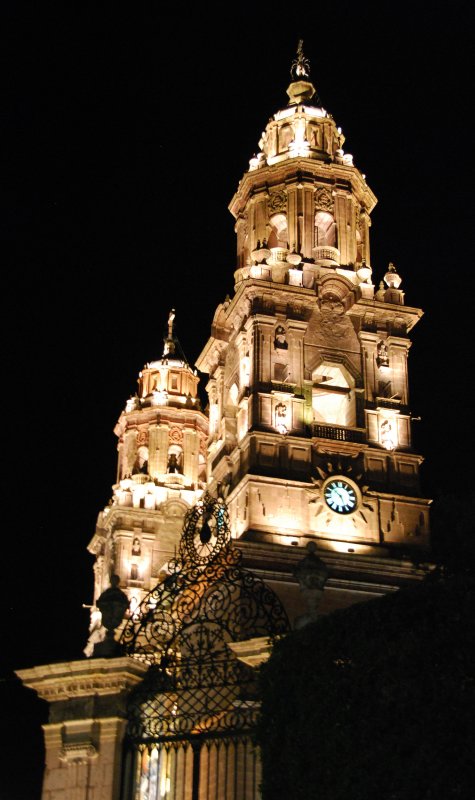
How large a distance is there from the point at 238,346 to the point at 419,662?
3561 centimetres

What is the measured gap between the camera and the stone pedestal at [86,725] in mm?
16953

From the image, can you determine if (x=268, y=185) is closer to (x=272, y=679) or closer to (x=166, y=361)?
(x=166, y=361)

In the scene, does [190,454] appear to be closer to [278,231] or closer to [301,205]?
[278,231]

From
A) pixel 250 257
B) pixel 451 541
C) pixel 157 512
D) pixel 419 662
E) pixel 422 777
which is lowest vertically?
pixel 422 777

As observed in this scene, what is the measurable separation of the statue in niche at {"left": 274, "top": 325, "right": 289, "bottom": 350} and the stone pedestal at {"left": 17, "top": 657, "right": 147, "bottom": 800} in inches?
1226

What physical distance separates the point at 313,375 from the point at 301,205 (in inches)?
329

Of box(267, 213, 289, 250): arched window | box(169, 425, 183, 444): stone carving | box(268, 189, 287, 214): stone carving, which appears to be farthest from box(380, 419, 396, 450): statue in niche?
box(169, 425, 183, 444): stone carving

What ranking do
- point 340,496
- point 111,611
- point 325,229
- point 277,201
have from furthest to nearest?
point 325,229 → point 277,201 → point 340,496 → point 111,611

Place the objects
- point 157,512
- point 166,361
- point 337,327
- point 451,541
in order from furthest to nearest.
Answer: point 166,361 < point 157,512 < point 337,327 < point 451,541

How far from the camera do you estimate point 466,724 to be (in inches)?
554

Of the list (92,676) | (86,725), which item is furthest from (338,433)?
(86,725)

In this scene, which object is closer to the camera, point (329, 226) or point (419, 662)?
point (419, 662)

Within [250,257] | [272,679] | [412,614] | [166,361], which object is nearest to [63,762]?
[272,679]

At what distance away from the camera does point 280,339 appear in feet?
158
